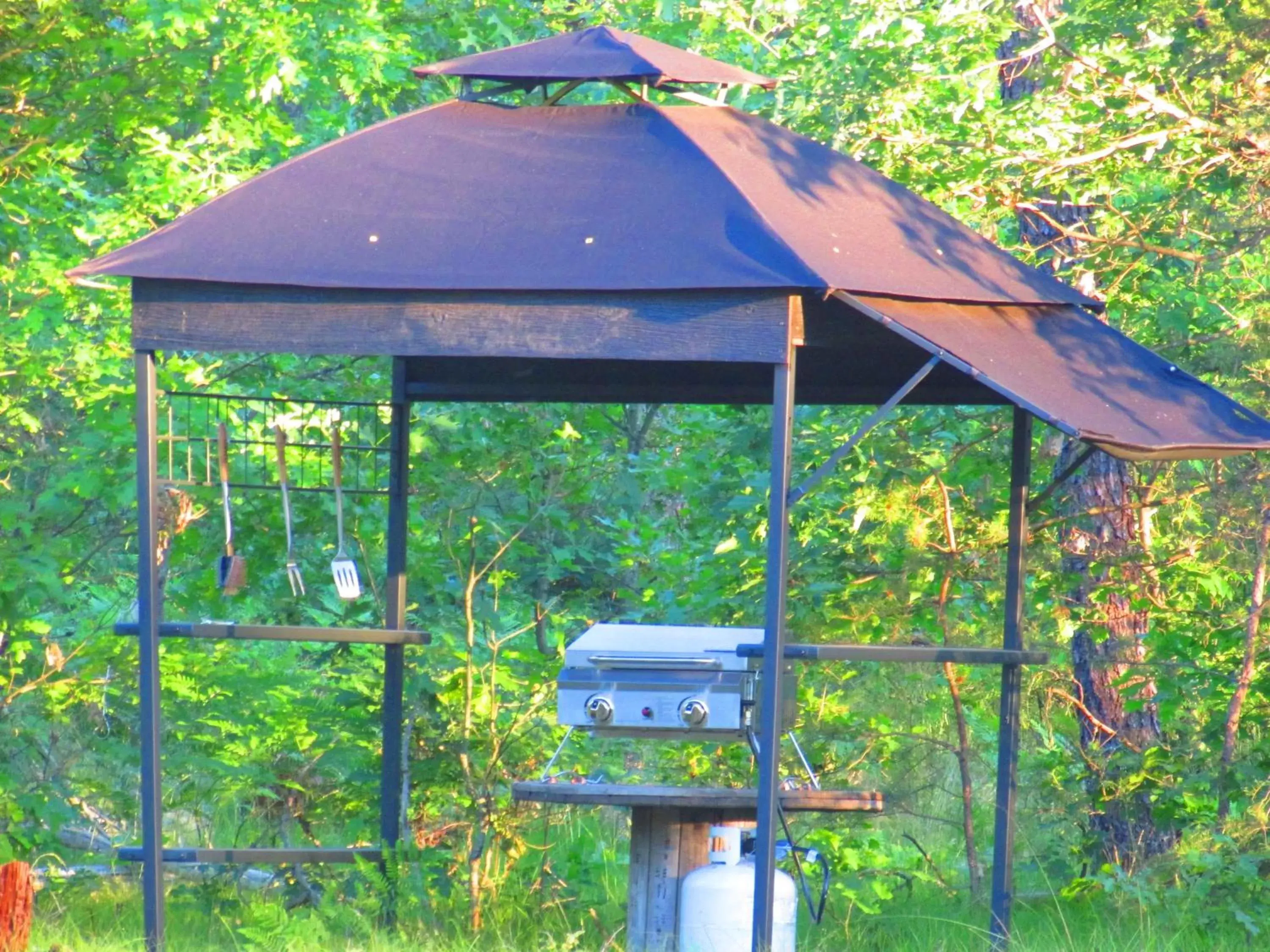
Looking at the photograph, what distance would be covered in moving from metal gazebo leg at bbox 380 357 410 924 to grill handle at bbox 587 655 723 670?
141 cm

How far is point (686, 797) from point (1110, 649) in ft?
12.6

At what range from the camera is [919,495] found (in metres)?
7.91

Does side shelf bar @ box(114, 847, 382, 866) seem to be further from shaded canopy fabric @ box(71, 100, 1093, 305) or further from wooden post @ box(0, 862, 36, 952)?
shaded canopy fabric @ box(71, 100, 1093, 305)

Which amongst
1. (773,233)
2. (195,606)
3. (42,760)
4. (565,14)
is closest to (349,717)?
(195,606)

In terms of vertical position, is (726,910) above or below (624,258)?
below

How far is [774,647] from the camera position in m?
5.49

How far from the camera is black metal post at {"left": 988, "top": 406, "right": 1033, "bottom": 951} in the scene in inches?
257

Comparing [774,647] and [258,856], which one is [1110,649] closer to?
[774,647]

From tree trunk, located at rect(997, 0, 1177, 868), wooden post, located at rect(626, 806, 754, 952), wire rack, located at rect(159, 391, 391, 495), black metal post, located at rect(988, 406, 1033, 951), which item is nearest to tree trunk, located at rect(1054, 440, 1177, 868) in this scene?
tree trunk, located at rect(997, 0, 1177, 868)

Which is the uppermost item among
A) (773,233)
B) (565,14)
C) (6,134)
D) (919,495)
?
(565,14)

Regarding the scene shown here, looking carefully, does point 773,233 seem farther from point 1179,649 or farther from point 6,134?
point 6,134

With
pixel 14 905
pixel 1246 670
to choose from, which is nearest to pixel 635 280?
pixel 14 905

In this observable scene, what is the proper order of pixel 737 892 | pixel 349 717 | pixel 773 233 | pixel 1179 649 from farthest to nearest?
pixel 349 717
pixel 1179 649
pixel 737 892
pixel 773 233

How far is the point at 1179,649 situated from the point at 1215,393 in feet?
5.64
